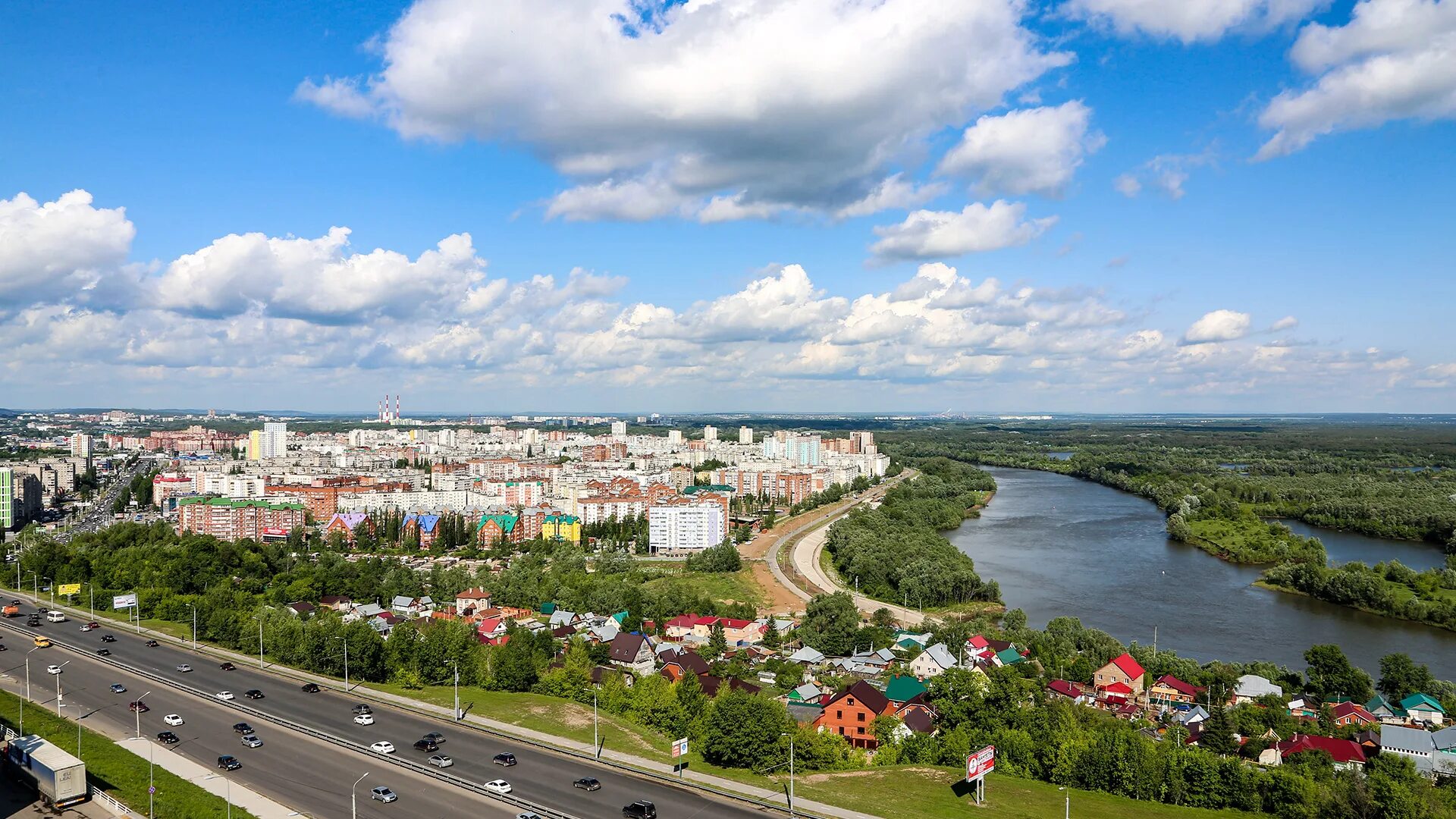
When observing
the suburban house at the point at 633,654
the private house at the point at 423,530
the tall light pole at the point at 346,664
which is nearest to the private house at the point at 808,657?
the suburban house at the point at 633,654

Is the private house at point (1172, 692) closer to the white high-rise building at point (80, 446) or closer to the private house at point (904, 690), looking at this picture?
the private house at point (904, 690)

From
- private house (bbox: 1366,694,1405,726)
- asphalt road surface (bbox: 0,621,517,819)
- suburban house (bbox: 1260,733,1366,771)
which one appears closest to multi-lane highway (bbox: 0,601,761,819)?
asphalt road surface (bbox: 0,621,517,819)

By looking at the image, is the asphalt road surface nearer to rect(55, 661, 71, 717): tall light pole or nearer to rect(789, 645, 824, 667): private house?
rect(55, 661, 71, 717): tall light pole

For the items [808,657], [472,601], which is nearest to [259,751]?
[808,657]

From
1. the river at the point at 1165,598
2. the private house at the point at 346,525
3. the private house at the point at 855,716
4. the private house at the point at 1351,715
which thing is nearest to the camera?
the private house at the point at 855,716

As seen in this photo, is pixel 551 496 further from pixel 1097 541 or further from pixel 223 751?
pixel 223 751

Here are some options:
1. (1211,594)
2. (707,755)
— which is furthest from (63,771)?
(1211,594)
